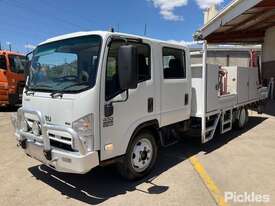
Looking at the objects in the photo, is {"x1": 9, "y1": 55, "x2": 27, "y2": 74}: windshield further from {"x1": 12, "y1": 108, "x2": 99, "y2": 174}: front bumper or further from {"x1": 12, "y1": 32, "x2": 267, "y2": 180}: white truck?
{"x1": 12, "y1": 108, "x2": 99, "y2": 174}: front bumper

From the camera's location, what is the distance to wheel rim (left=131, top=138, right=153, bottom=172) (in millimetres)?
5051

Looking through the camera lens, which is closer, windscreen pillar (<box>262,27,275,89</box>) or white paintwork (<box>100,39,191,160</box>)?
white paintwork (<box>100,39,191,160</box>)

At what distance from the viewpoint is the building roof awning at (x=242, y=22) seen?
39.5ft

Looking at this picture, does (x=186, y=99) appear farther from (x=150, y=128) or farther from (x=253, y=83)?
(x=253, y=83)

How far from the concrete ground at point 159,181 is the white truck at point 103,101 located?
439 mm

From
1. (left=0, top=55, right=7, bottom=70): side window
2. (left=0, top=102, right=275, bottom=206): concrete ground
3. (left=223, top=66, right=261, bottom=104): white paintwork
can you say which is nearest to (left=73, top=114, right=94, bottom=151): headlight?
(left=0, top=102, right=275, bottom=206): concrete ground

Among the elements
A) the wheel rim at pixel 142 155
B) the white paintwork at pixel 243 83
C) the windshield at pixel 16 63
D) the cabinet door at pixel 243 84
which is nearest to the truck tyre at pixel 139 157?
the wheel rim at pixel 142 155

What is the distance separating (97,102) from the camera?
4.14 m

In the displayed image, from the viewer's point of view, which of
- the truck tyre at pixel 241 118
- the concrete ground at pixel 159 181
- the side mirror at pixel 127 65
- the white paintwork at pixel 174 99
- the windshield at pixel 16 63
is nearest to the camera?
the side mirror at pixel 127 65

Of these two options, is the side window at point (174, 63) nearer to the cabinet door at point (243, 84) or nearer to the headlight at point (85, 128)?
the headlight at point (85, 128)

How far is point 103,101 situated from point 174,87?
1891 millimetres

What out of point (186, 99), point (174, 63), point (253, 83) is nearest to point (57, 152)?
point (174, 63)

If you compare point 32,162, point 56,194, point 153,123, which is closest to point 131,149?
point 153,123

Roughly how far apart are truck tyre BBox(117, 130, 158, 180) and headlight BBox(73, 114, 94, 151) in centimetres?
84
